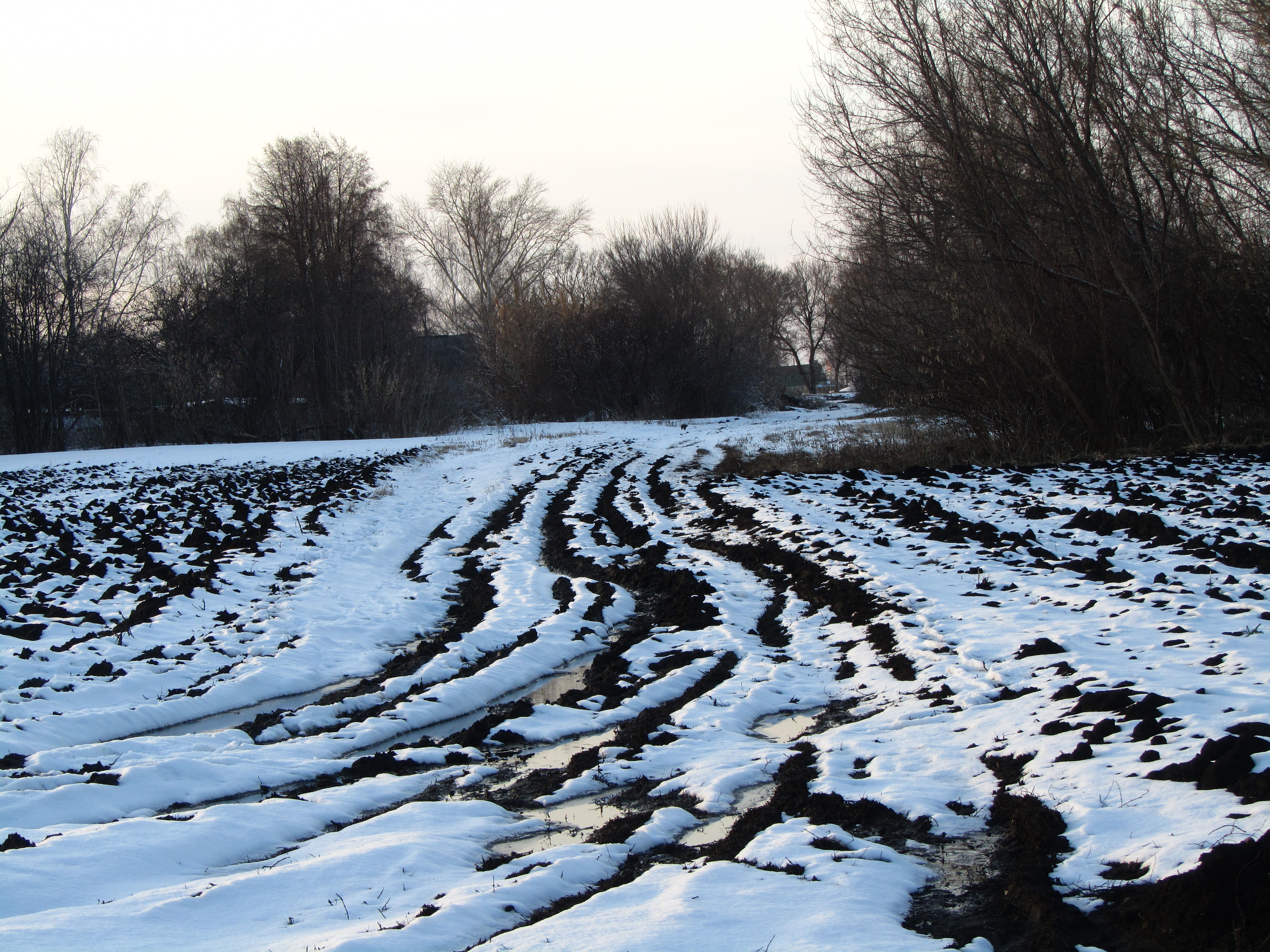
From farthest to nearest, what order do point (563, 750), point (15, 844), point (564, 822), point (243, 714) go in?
point (243, 714)
point (563, 750)
point (564, 822)
point (15, 844)

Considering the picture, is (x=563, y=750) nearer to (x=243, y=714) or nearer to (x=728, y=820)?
(x=728, y=820)

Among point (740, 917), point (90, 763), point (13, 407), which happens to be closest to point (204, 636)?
point (90, 763)

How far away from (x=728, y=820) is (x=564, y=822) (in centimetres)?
71

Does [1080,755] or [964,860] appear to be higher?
[1080,755]

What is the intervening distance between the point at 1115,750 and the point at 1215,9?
49.6 feet

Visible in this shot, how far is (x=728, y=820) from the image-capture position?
3.74 metres

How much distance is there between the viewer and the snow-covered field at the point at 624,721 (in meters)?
2.98

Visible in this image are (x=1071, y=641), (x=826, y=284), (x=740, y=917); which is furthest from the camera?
(x=826, y=284)

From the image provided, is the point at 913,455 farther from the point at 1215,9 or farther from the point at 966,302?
the point at 1215,9

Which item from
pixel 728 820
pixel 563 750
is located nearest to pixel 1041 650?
pixel 728 820

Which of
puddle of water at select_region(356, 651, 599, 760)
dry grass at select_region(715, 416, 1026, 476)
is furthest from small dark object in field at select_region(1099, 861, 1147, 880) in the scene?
dry grass at select_region(715, 416, 1026, 476)

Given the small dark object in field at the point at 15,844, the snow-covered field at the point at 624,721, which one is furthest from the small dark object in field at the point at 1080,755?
the small dark object in field at the point at 15,844

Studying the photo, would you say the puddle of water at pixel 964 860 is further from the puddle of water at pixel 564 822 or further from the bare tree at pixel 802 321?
the bare tree at pixel 802 321

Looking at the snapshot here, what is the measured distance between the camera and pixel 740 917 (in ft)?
9.18
